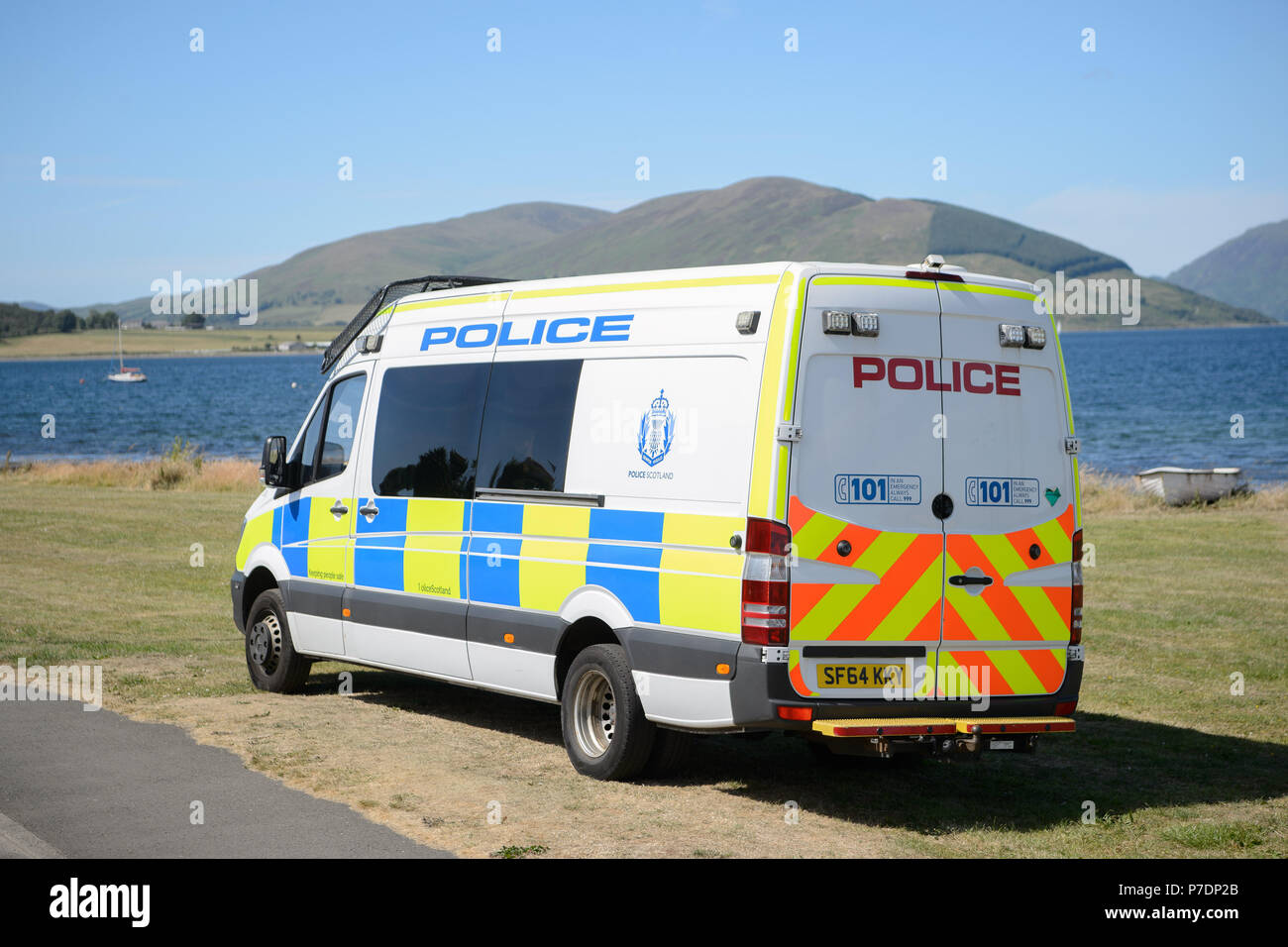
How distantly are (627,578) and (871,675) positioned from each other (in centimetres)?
147

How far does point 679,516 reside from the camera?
7.51 meters

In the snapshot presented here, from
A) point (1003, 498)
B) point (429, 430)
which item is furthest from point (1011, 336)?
point (429, 430)

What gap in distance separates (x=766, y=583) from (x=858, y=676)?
726 mm

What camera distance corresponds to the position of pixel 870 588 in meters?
7.24

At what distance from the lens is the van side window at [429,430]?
30.2ft

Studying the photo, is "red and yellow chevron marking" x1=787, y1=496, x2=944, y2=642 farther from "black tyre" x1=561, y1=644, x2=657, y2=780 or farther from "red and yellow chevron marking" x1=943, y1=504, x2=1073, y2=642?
"black tyre" x1=561, y1=644, x2=657, y2=780

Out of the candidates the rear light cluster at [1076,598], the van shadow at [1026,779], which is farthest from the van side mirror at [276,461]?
the rear light cluster at [1076,598]

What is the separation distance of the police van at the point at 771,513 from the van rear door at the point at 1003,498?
0.05 feet

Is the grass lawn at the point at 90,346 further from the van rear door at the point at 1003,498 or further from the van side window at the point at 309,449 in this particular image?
the van rear door at the point at 1003,498

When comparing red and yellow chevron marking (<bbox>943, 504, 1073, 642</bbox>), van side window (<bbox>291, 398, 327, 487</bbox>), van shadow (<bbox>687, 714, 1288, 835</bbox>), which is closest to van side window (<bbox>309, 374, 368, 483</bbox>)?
van side window (<bbox>291, 398, 327, 487</bbox>)

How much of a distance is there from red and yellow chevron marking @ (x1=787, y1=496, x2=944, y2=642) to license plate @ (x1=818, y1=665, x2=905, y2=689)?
15 cm

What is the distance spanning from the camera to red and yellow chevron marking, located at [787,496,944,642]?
7.09 metres
